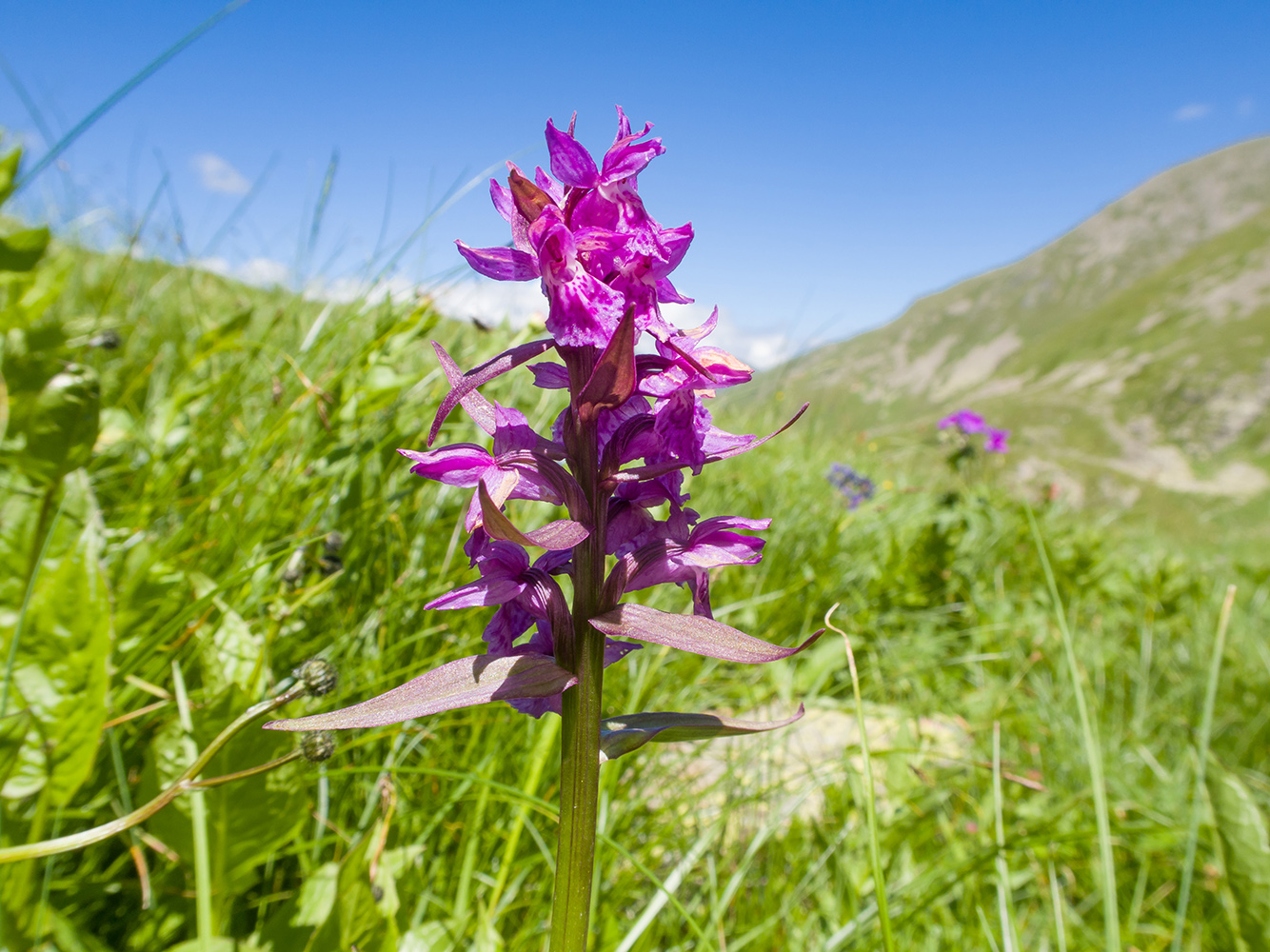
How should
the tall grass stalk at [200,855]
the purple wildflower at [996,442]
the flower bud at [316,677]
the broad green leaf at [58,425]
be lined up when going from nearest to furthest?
the tall grass stalk at [200,855] < the flower bud at [316,677] < the broad green leaf at [58,425] < the purple wildflower at [996,442]

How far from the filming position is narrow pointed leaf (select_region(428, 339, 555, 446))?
823 mm

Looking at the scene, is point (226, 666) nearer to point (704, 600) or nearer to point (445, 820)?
point (445, 820)

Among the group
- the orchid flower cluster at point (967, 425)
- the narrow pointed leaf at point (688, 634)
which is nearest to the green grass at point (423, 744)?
the narrow pointed leaf at point (688, 634)

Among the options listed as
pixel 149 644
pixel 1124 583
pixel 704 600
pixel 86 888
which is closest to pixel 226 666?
pixel 149 644

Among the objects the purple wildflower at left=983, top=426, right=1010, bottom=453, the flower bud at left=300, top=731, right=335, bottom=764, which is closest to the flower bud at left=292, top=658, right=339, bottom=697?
the flower bud at left=300, top=731, right=335, bottom=764

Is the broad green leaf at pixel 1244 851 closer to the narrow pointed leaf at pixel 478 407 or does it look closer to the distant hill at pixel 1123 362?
the narrow pointed leaf at pixel 478 407

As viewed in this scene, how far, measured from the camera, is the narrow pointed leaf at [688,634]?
0.75 meters

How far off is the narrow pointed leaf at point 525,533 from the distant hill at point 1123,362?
10.9 ft

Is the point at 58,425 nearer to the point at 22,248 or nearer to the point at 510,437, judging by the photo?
the point at 22,248

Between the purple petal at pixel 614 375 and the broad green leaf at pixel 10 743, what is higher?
the purple petal at pixel 614 375

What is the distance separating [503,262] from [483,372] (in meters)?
0.19

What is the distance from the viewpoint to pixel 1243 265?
108m

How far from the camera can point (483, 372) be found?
84cm

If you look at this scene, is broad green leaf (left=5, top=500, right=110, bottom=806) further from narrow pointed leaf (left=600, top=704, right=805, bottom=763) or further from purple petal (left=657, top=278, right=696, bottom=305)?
purple petal (left=657, top=278, right=696, bottom=305)
